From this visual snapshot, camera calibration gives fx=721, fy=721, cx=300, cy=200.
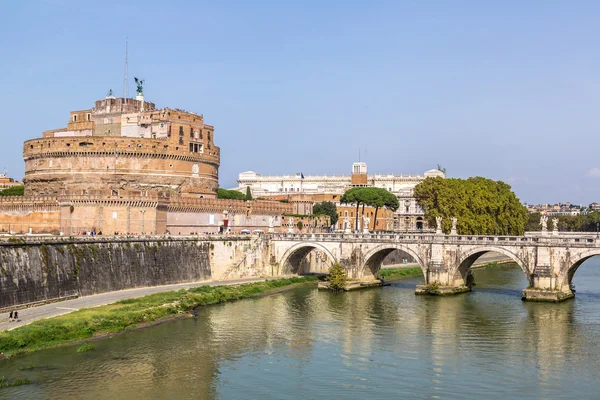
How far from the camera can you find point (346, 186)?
4951 inches

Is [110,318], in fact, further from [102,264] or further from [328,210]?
[328,210]

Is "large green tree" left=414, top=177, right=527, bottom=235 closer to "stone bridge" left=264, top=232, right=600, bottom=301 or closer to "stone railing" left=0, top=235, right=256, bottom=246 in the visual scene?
"stone bridge" left=264, top=232, right=600, bottom=301

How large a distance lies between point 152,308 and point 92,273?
643 cm

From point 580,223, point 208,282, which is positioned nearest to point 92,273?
point 208,282

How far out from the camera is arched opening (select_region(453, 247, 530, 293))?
52000 mm

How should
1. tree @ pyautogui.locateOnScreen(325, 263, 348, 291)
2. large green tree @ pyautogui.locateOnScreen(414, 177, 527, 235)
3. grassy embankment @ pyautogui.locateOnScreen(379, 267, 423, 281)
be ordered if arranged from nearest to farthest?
tree @ pyautogui.locateOnScreen(325, 263, 348, 291) < grassy embankment @ pyautogui.locateOnScreen(379, 267, 423, 281) < large green tree @ pyautogui.locateOnScreen(414, 177, 527, 235)

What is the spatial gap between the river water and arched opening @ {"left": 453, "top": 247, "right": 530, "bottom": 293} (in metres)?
5.25

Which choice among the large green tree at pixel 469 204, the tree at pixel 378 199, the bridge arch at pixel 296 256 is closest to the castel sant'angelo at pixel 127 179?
the bridge arch at pixel 296 256

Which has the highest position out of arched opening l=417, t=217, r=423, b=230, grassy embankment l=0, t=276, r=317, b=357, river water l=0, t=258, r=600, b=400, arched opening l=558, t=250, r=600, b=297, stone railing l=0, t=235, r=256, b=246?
arched opening l=417, t=217, r=423, b=230

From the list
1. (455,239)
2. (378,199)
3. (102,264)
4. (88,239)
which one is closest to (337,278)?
(455,239)

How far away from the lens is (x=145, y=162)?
73.6 meters

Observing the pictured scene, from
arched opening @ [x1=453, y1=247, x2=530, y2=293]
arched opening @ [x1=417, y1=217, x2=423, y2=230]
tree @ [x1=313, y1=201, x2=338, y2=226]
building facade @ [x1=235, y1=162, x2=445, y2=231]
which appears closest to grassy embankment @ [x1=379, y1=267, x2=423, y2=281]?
arched opening @ [x1=453, y1=247, x2=530, y2=293]

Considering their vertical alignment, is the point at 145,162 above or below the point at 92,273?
above

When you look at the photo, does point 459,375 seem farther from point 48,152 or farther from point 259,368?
point 48,152
